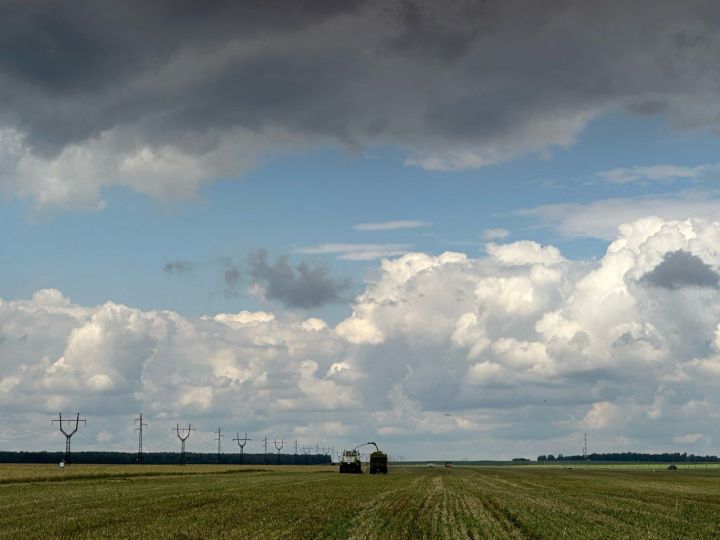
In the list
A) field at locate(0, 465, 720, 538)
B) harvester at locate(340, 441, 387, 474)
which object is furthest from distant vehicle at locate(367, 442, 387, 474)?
field at locate(0, 465, 720, 538)

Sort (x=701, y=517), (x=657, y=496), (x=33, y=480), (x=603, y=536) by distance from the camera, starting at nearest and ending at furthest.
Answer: (x=603, y=536) → (x=701, y=517) → (x=657, y=496) → (x=33, y=480)

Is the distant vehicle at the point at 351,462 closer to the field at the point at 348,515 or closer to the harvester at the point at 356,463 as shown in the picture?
the harvester at the point at 356,463

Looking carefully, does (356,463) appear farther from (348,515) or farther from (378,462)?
(348,515)

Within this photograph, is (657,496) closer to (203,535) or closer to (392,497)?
(392,497)

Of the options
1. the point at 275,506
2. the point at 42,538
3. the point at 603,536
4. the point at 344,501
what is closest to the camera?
the point at 42,538

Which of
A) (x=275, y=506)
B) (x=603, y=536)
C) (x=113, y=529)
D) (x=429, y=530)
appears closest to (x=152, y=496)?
(x=275, y=506)

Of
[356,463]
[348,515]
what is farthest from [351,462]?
[348,515]

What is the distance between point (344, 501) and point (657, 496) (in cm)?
2619

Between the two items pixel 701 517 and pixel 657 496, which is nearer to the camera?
pixel 701 517

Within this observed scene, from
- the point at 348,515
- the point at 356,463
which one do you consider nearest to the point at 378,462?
the point at 356,463

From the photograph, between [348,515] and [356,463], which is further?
[356,463]

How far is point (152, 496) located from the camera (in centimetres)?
5725

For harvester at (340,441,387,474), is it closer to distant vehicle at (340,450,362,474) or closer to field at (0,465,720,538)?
distant vehicle at (340,450,362,474)

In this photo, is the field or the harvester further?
the harvester
